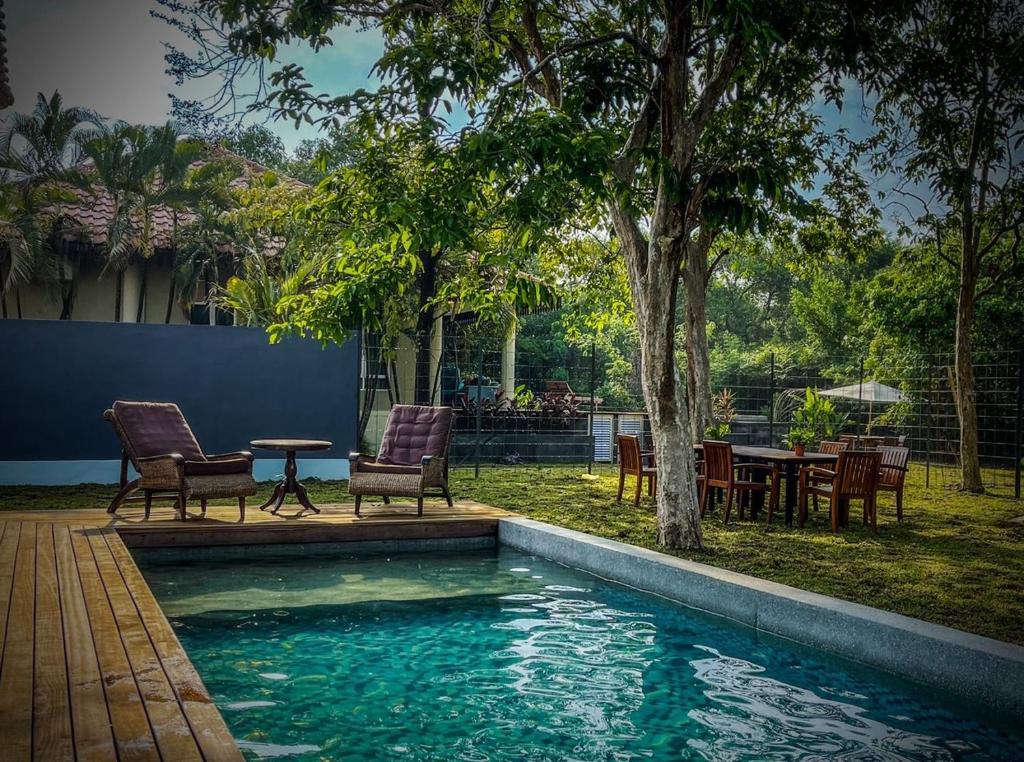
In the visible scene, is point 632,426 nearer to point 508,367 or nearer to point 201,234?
point 508,367

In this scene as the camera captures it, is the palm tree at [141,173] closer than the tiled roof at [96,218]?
No

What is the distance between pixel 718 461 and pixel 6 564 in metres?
6.53

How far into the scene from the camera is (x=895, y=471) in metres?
10.5

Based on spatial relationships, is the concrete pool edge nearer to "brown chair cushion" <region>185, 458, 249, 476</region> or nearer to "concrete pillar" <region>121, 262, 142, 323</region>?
"brown chair cushion" <region>185, 458, 249, 476</region>

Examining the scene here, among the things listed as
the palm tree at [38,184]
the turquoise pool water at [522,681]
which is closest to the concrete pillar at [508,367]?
the palm tree at [38,184]

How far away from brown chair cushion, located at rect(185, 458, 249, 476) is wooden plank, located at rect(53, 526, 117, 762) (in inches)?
93.6

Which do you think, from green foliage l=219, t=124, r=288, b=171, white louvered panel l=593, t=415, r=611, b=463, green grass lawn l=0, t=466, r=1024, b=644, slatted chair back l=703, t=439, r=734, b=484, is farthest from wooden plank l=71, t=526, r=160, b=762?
green foliage l=219, t=124, r=288, b=171

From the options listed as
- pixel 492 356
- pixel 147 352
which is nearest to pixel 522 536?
pixel 147 352

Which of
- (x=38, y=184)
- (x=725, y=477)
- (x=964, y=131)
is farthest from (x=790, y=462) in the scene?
(x=38, y=184)

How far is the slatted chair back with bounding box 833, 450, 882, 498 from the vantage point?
872 centimetres

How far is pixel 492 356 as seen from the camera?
2133cm

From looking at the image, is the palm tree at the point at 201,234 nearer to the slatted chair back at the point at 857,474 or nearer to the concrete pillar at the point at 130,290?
the concrete pillar at the point at 130,290

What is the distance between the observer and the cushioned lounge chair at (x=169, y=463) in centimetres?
795

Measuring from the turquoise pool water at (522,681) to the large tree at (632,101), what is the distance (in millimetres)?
2117
